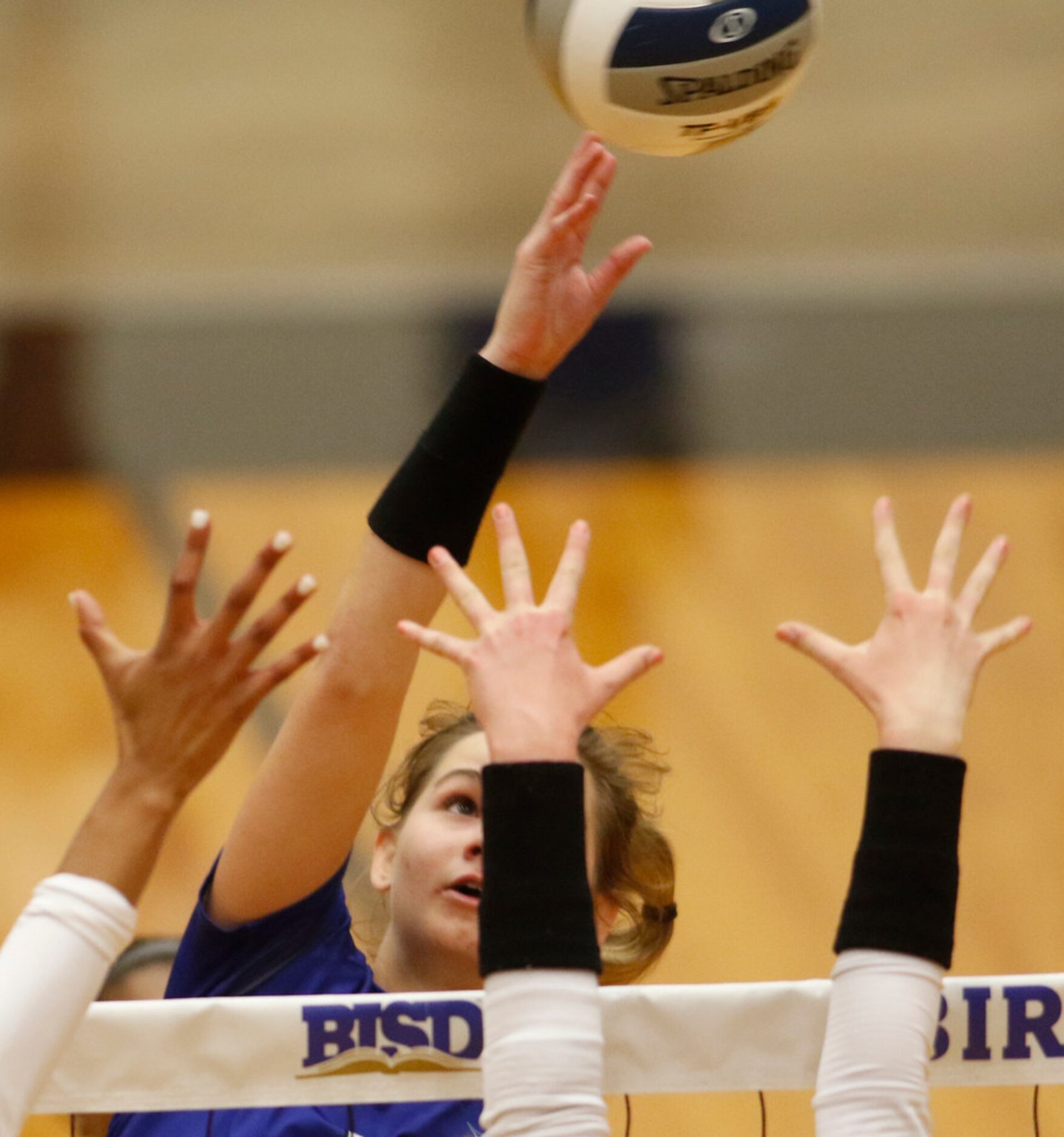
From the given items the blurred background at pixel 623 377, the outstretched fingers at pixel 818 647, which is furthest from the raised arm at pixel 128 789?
the blurred background at pixel 623 377

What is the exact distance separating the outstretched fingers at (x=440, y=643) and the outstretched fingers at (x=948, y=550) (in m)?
0.39

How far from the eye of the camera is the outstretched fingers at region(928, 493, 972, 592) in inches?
49.7

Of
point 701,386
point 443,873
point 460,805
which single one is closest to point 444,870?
point 443,873

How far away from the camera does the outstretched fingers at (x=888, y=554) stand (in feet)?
4.16

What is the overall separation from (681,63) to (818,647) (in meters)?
1.21

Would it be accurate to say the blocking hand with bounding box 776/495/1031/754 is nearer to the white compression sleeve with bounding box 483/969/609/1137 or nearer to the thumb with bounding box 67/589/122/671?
the white compression sleeve with bounding box 483/969/609/1137

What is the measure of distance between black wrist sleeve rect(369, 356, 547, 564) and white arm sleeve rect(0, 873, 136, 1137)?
2.02 feet

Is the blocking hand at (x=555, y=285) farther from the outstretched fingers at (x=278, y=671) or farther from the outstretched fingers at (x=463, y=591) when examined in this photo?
the outstretched fingers at (x=278, y=671)

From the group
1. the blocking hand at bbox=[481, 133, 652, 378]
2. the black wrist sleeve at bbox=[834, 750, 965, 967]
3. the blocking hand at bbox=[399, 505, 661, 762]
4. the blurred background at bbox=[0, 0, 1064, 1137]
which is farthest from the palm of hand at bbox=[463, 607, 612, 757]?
the blurred background at bbox=[0, 0, 1064, 1137]

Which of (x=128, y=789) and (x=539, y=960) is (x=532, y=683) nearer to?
(x=539, y=960)

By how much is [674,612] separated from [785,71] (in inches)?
95.8

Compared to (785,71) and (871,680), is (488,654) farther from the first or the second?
(785,71)

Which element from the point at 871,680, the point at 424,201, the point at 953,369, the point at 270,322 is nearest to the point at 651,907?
the point at 871,680

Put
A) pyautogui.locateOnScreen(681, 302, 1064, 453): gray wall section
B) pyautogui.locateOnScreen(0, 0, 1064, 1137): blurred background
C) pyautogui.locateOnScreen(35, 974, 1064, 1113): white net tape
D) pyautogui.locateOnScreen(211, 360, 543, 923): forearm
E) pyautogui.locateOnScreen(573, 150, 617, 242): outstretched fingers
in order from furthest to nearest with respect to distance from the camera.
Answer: pyautogui.locateOnScreen(681, 302, 1064, 453): gray wall section, pyautogui.locateOnScreen(0, 0, 1064, 1137): blurred background, pyautogui.locateOnScreen(573, 150, 617, 242): outstretched fingers, pyautogui.locateOnScreen(211, 360, 543, 923): forearm, pyautogui.locateOnScreen(35, 974, 1064, 1113): white net tape
